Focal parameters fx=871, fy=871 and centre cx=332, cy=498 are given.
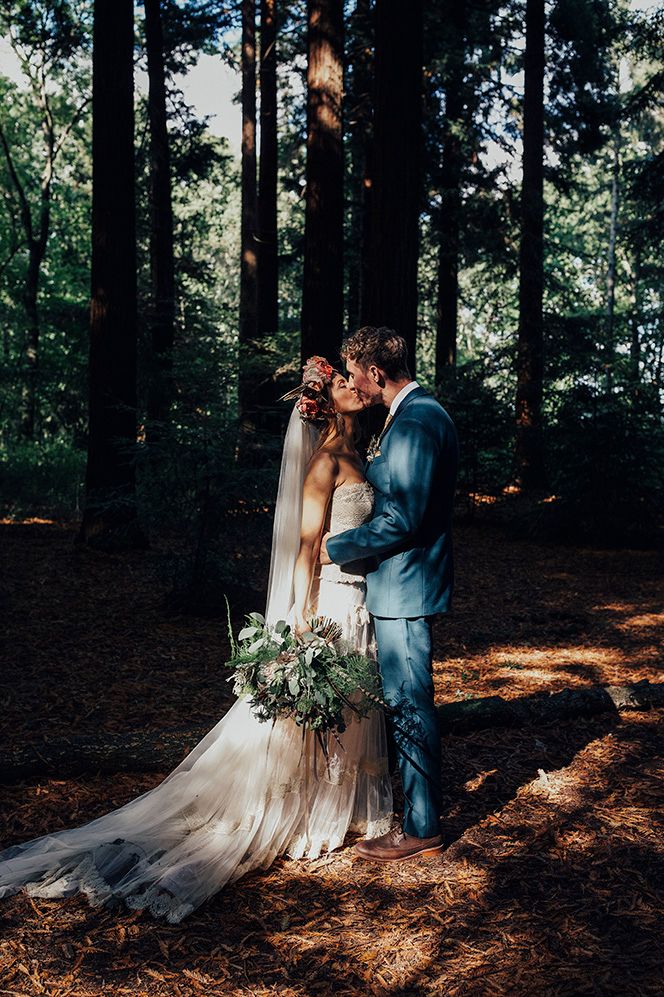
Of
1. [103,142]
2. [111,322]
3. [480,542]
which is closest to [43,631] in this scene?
[111,322]

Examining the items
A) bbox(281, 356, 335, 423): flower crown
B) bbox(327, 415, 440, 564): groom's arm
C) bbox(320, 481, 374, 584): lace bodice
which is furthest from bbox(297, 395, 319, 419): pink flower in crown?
bbox(327, 415, 440, 564): groom's arm

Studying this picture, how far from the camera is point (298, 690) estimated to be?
3963 millimetres

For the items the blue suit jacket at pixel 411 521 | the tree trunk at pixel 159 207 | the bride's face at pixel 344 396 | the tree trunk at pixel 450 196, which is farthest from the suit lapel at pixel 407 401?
the tree trunk at pixel 450 196

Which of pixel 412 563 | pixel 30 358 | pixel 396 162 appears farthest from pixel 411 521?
pixel 30 358

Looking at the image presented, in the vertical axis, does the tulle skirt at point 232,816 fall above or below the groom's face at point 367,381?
below

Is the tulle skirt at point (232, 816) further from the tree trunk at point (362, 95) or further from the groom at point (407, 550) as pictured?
the tree trunk at point (362, 95)

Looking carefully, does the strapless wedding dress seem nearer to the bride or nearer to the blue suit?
the bride

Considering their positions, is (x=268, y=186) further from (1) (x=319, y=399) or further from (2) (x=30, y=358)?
(1) (x=319, y=399)

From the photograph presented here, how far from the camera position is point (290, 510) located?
449 centimetres

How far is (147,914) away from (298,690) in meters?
1.13

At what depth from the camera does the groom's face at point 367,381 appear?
404 centimetres

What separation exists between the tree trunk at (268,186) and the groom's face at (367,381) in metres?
16.4

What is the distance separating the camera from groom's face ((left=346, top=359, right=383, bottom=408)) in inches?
159

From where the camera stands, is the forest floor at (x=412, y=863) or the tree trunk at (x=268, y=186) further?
the tree trunk at (x=268, y=186)
